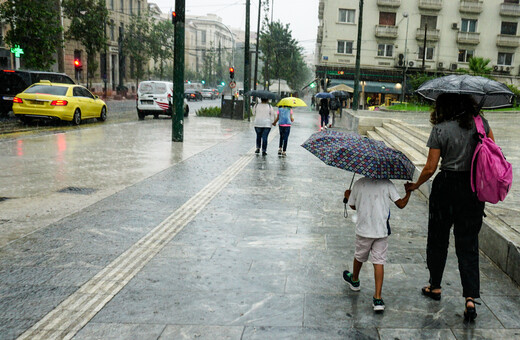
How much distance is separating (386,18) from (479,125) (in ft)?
158

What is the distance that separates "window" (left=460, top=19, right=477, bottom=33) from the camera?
161ft

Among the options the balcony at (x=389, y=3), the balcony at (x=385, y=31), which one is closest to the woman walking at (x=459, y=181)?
the balcony at (x=385, y=31)

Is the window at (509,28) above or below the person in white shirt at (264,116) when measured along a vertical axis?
above

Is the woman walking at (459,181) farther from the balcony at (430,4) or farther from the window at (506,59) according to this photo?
the window at (506,59)

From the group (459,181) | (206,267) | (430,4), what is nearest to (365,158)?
(459,181)

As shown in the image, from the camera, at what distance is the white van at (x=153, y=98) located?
23.1 metres

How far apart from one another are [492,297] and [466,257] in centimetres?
56

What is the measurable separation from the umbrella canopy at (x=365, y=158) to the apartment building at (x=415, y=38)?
45.4 metres

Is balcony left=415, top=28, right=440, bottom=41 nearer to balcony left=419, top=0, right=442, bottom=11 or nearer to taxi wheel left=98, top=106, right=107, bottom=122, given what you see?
balcony left=419, top=0, right=442, bottom=11

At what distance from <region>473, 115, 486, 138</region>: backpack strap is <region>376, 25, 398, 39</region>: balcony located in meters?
46.8

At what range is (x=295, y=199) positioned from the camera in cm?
761

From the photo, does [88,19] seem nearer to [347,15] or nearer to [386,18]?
[347,15]

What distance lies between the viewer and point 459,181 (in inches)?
149

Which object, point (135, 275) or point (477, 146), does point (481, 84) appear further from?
point (135, 275)
